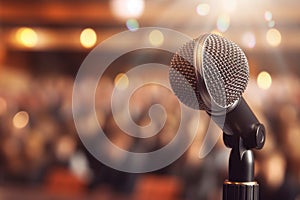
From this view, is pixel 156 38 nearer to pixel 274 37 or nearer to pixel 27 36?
pixel 274 37

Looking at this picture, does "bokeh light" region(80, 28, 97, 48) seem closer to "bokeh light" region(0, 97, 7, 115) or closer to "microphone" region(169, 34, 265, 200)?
"bokeh light" region(0, 97, 7, 115)

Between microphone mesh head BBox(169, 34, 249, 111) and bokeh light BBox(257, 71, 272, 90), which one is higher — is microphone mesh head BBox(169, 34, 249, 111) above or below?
below

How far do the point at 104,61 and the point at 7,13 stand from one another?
3.16ft

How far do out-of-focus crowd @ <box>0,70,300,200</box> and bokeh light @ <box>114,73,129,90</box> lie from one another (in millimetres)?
74

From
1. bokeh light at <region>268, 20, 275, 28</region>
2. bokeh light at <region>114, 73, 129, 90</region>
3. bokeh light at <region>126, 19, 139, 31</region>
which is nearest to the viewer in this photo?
bokeh light at <region>268, 20, 275, 28</region>

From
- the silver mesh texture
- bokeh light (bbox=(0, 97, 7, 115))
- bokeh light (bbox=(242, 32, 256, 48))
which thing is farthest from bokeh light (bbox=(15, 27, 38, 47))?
the silver mesh texture

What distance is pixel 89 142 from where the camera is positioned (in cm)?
374

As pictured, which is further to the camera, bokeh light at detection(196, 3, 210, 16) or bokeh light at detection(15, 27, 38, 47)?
bokeh light at detection(15, 27, 38, 47)

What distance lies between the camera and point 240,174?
1.85 ft

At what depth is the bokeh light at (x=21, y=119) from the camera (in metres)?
4.19

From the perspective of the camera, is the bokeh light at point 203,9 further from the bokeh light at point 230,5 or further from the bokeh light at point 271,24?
the bokeh light at point 271,24

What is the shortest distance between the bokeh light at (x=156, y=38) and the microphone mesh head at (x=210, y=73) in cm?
394

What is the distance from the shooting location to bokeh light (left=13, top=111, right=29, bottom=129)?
4.19 m

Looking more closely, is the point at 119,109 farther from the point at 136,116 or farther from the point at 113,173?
the point at 113,173
